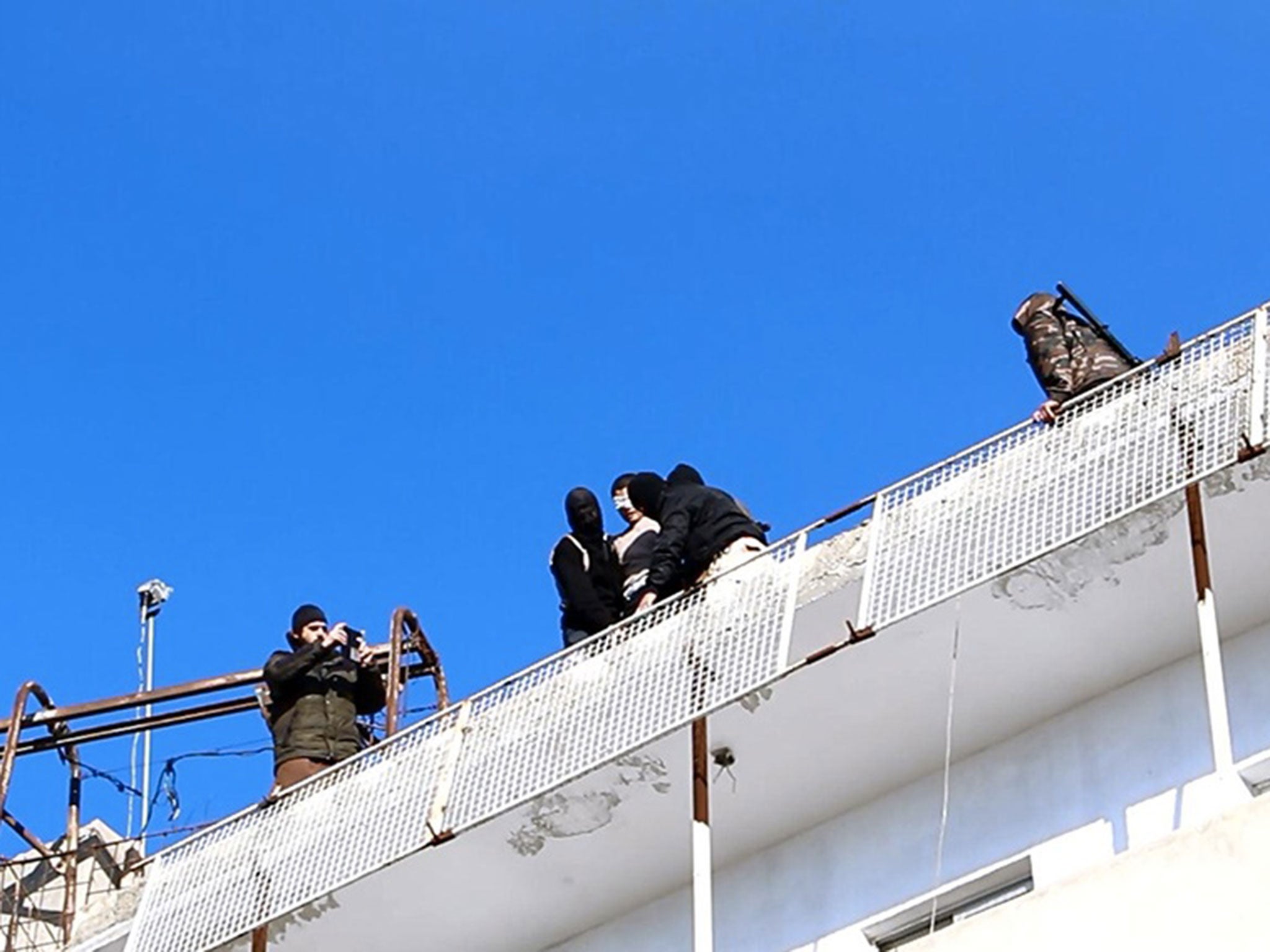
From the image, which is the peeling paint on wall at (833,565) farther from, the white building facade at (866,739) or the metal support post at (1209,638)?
the metal support post at (1209,638)

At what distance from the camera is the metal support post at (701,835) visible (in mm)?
13242

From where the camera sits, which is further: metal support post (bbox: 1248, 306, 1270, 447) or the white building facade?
the white building facade

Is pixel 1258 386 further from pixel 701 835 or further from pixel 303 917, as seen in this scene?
pixel 303 917

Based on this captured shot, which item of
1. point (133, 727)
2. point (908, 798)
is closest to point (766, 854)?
point (908, 798)

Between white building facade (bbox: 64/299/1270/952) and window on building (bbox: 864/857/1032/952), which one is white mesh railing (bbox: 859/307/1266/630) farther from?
window on building (bbox: 864/857/1032/952)

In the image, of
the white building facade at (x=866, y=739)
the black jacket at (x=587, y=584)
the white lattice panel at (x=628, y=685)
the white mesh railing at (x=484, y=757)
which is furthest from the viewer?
the black jacket at (x=587, y=584)

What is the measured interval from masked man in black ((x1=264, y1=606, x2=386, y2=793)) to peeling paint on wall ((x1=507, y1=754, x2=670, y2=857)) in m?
1.75

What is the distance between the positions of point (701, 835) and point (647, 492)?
13.2 feet

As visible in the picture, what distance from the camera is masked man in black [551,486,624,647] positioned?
16.7 meters

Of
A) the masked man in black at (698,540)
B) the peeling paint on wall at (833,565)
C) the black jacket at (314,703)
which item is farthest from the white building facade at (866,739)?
the black jacket at (314,703)

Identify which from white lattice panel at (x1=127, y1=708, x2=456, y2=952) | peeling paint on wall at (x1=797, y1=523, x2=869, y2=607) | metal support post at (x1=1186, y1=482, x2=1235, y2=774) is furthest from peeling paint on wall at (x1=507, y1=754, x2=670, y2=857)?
metal support post at (x1=1186, y1=482, x2=1235, y2=774)

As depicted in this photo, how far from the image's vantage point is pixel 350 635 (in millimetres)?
17688

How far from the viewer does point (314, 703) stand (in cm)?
1706

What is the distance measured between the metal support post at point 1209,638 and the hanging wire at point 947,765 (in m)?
1.11
